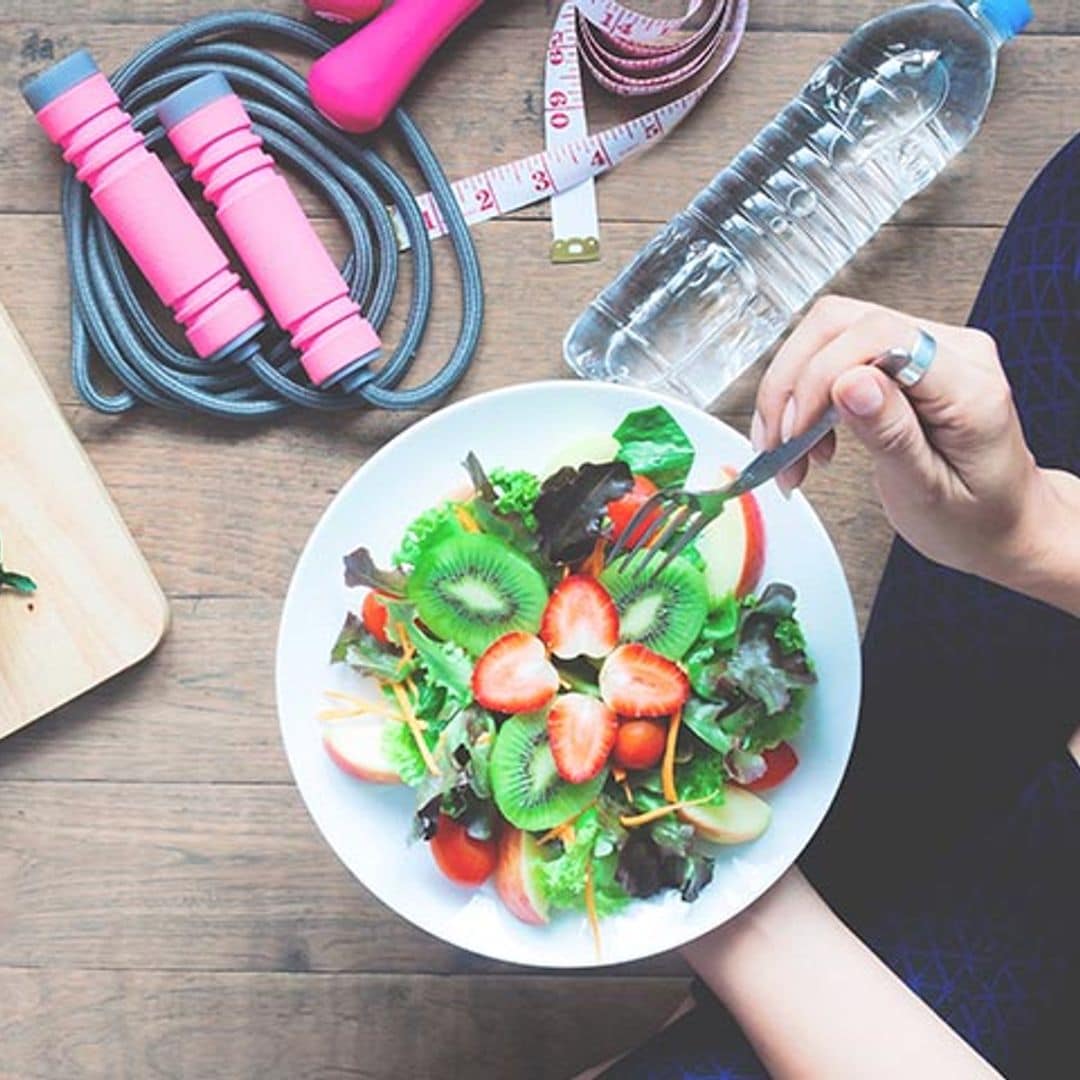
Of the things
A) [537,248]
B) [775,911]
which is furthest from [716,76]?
[775,911]

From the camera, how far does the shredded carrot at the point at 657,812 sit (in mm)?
904

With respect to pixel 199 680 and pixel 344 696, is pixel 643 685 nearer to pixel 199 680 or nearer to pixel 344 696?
pixel 344 696

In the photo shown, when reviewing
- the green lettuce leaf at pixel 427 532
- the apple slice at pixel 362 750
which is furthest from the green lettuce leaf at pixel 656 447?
the apple slice at pixel 362 750

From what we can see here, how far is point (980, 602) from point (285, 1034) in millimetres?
577

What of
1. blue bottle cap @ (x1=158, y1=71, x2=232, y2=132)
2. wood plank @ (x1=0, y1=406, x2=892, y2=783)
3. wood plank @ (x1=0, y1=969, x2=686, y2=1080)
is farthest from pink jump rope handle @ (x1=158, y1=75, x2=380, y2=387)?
wood plank @ (x1=0, y1=969, x2=686, y2=1080)

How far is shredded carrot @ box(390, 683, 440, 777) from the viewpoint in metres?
0.90

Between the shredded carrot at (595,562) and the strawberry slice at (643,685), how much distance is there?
0.17 feet

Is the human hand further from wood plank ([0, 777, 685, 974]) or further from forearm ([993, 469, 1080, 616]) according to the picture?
wood plank ([0, 777, 685, 974])

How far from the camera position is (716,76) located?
1102 millimetres

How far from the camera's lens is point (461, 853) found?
0.93 meters

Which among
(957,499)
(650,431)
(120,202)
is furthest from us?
(120,202)

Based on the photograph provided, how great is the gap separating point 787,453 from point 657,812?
265 mm

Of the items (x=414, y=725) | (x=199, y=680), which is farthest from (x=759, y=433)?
(x=199, y=680)

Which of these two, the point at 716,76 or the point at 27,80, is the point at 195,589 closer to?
the point at 27,80
